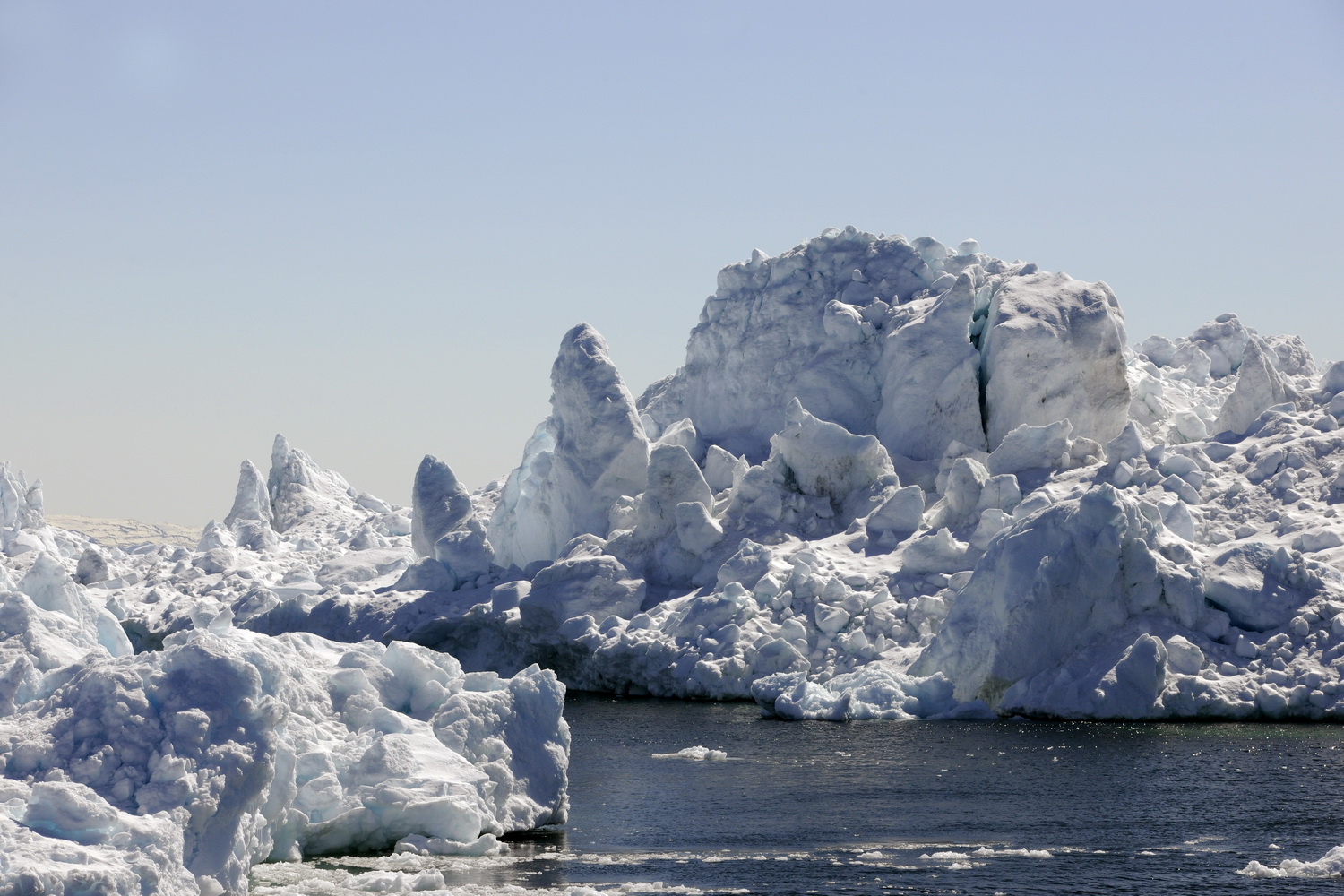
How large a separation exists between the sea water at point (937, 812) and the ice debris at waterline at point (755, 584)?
1401mm

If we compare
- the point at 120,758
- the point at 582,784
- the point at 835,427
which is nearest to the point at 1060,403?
the point at 835,427

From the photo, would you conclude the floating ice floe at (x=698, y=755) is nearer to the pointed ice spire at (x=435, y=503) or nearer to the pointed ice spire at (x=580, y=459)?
the pointed ice spire at (x=580, y=459)

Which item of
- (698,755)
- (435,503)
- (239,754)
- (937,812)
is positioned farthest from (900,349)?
(239,754)

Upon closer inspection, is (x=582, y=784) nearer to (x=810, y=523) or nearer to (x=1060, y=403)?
(x=810, y=523)

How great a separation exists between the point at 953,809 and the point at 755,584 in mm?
18639

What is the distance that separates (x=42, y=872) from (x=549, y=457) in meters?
41.0

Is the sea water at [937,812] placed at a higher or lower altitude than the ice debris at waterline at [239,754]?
lower

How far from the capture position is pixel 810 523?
1812 inches

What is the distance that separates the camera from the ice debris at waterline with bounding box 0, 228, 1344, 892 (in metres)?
15.7

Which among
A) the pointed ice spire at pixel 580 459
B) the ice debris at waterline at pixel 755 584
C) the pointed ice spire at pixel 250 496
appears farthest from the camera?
the pointed ice spire at pixel 250 496

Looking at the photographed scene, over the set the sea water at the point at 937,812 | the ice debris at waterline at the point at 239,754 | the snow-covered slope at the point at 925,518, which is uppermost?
the snow-covered slope at the point at 925,518

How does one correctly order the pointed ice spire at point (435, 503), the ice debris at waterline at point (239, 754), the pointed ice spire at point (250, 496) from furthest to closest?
the pointed ice spire at point (250, 496) → the pointed ice spire at point (435, 503) → the ice debris at waterline at point (239, 754)

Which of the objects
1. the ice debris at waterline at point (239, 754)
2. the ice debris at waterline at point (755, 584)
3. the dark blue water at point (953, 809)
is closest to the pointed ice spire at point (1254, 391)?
the ice debris at waterline at point (755, 584)

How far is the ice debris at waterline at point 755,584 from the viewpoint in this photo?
1569 centimetres
